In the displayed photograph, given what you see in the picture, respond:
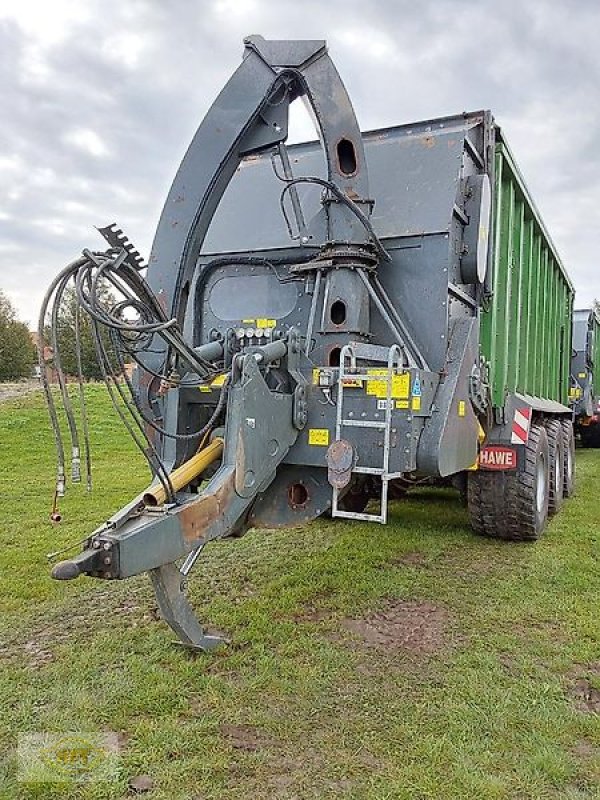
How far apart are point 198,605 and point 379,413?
1.67 metres

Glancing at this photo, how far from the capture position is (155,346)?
4.32 m

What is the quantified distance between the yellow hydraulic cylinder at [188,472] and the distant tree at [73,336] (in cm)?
56

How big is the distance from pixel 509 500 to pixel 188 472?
3329 millimetres

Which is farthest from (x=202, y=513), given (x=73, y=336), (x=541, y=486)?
(x=541, y=486)

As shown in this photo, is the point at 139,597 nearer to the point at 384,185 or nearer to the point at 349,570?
the point at 349,570

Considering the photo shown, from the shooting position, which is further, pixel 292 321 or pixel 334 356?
pixel 292 321

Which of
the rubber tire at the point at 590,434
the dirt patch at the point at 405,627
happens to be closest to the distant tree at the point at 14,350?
the rubber tire at the point at 590,434

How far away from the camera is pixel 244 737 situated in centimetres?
296

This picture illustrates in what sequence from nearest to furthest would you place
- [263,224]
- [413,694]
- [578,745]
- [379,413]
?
[578,745] < [413,694] < [379,413] < [263,224]

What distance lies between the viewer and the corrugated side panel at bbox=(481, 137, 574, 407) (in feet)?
18.1

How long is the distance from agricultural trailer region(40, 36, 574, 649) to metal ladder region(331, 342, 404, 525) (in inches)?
0.5

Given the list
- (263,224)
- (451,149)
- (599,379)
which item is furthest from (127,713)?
(599,379)

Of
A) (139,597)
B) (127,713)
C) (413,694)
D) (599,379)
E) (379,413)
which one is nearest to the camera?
(127,713)

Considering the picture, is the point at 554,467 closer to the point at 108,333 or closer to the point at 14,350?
the point at 108,333
